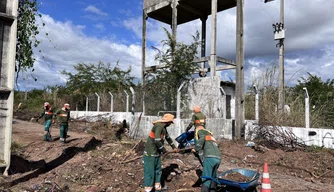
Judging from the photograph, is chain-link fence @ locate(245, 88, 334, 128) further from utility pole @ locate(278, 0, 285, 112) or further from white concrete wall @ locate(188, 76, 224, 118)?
white concrete wall @ locate(188, 76, 224, 118)

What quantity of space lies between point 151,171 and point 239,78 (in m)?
7.37

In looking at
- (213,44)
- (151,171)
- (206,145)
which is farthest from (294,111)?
(151,171)

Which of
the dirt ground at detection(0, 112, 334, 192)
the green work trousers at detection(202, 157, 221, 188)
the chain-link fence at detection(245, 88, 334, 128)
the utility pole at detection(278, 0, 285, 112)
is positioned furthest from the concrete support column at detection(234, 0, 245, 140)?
the green work trousers at detection(202, 157, 221, 188)

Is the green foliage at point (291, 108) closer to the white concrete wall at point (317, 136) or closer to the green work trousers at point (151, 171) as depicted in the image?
the white concrete wall at point (317, 136)

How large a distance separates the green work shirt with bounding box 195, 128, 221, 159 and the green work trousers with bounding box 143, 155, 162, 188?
915 mm

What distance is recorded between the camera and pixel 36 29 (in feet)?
23.9

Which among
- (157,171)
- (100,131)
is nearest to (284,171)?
(157,171)

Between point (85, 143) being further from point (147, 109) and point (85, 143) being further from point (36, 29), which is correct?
point (36, 29)

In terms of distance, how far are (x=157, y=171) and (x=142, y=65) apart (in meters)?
12.3

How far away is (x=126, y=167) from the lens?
275 inches

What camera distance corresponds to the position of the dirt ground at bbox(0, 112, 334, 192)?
5875mm

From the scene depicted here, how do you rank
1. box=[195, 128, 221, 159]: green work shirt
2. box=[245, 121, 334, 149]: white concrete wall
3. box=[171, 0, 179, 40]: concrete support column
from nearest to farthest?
1. box=[195, 128, 221, 159]: green work shirt
2. box=[245, 121, 334, 149]: white concrete wall
3. box=[171, 0, 179, 40]: concrete support column

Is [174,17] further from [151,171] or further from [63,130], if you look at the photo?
[151,171]

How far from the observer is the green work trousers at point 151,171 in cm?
533
